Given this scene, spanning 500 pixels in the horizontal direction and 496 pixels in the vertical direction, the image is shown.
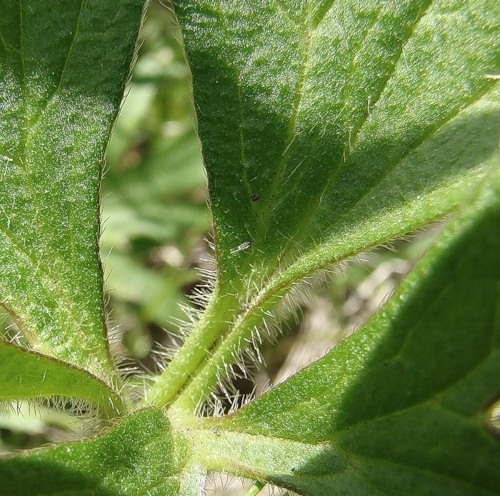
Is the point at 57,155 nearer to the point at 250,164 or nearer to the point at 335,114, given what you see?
the point at 250,164

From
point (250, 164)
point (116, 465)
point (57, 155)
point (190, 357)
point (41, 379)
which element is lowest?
point (116, 465)

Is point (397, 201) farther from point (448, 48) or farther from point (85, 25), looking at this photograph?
point (85, 25)

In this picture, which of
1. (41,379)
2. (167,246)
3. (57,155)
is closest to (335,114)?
(57,155)

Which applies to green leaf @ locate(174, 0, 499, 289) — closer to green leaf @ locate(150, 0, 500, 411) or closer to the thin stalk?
green leaf @ locate(150, 0, 500, 411)

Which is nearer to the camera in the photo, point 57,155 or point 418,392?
point 418,392

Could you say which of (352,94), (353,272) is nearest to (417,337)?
(352,94)

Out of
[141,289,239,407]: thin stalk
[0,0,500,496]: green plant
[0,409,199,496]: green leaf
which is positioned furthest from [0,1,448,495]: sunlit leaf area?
[0,409,199,496]: green leaf

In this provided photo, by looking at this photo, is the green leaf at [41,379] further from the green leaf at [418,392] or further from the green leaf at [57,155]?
the green leaf at [418,392]

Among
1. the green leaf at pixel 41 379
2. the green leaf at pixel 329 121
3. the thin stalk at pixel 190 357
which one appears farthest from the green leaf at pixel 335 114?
the green leaf at pixel 41 379
